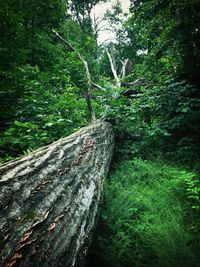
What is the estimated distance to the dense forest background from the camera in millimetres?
1865

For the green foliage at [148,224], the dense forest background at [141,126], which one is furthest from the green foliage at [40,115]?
the green foliage at [148,224]

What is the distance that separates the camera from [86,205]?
1875 mm

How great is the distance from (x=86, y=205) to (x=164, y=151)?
252cm

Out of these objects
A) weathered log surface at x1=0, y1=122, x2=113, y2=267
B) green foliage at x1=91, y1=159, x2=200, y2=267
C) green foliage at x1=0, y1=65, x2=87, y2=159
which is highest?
green foliage at x1=0, y1=65, x2=87, y2=159

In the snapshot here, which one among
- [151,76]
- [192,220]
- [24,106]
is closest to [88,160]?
[192,220]

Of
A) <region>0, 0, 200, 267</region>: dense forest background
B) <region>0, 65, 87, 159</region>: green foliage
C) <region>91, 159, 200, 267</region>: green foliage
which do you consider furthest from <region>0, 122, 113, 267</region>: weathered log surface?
<region>0, 65, 87, 159</region>: green foliage

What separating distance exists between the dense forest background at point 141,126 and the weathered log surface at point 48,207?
0.44 meters

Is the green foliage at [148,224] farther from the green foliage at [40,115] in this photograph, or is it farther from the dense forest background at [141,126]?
the green foliage at [40,115]

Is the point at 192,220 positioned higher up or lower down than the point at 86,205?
lower down

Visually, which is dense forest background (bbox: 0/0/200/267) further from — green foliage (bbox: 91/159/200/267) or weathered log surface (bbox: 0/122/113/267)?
weathered log surface (bbox: 0/122/113/267)

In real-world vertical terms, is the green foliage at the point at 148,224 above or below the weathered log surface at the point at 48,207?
below

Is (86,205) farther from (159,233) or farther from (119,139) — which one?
(119,139)

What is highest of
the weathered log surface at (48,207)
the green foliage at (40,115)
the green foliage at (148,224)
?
the green foliage at (40,115)

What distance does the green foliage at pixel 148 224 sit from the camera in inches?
65.4
